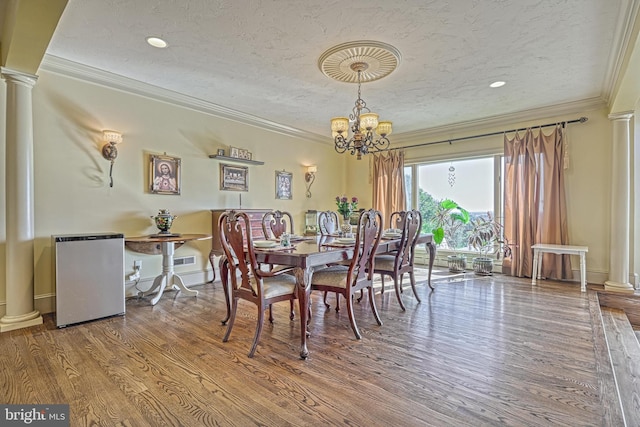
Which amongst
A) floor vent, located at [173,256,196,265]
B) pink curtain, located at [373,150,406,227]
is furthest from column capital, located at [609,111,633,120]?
floor vent, located at [173,256,196,265]

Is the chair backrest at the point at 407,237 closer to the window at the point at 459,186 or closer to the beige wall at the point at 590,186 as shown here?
the window at the point at 459,186

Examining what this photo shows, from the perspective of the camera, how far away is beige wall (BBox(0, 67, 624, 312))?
126 inches

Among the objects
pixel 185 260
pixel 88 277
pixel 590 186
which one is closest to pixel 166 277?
pixel 185 260

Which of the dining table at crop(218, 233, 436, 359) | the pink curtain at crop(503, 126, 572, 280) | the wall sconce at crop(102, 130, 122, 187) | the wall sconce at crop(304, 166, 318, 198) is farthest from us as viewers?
the wall sconce at crop(304, 166, 318, 198)

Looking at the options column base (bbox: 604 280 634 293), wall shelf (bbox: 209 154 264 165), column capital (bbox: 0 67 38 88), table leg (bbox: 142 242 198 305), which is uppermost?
column capital (bbox: 0 67 38 88)

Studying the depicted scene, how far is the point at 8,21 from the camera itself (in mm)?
2482

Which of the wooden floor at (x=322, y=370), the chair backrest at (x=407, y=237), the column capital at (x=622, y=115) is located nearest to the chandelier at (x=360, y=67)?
the chair backrest at (x=407, y=237)

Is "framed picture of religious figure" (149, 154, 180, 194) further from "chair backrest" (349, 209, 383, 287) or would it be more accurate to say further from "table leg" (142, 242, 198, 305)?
"chair backrest" (349, 209, 383, 287)

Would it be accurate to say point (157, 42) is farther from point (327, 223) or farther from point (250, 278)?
point (327, 223)

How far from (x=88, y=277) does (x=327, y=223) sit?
107 inches

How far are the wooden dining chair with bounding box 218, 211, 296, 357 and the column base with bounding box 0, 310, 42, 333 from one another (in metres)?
1.88

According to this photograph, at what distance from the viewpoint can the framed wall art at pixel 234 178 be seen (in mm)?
4746

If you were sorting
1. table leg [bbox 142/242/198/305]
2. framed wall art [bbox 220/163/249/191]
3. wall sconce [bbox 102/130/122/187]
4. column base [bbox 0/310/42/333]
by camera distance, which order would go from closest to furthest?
column base [bbox 0/310/42/333]
wall sconce [bbox 102/130/122/187]
table leg [bbox 142/242/198/305]
framed wall art [bbox 220/163/249/191]

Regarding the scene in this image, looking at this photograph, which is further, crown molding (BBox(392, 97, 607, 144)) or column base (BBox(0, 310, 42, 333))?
crown molding (BBox(392, 97, 607, 144))
